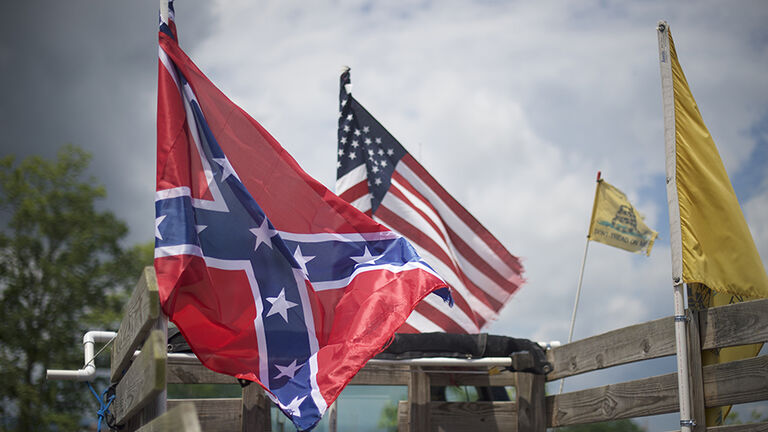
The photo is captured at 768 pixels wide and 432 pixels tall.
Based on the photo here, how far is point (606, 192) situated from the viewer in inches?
446

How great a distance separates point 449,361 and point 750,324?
8.37 ft

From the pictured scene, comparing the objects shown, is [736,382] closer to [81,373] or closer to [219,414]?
[219,414]

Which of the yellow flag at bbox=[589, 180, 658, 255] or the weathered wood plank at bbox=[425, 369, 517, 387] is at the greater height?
the yellow flag at bbox=[589, 180, 658, 255]

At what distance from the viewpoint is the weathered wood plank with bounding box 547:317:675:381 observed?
5.55m

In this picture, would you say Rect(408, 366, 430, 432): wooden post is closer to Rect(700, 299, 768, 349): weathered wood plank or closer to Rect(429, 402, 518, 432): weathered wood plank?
Rect(429, 402, 518, 432): weathered wood plank

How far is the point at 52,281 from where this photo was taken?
27781 mm

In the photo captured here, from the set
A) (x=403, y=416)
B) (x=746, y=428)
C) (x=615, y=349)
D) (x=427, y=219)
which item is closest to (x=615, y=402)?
(x=615, y=349)

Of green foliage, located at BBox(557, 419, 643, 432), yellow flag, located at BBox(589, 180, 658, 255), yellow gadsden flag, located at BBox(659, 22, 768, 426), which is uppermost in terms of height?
yellow flag, located at BBox(589, 180, 658, 255)

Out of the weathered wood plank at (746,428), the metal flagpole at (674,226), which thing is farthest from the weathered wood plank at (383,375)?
the weathered wood plank at (746,428)

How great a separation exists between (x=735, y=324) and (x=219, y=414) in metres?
3.88

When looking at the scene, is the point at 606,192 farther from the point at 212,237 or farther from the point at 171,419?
the point at 171,419

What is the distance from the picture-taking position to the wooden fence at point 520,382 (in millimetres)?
A: 3621

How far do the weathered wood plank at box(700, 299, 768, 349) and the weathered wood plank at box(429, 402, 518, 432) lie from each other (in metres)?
2.22

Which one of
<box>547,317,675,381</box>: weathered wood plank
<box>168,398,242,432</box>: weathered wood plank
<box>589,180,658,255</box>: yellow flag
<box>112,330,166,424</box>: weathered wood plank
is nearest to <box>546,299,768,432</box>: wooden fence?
<box>547,317,675,381</box>: weathered wood plank
